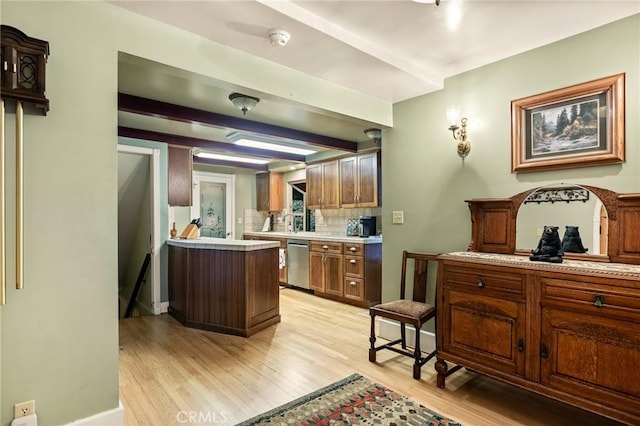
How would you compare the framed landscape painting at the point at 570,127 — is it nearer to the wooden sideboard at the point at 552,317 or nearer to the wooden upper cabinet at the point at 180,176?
the wooden sideboard at the point at 552,317

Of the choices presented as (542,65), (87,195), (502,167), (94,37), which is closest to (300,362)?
(87,195)

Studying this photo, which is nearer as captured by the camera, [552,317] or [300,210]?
[552,317]

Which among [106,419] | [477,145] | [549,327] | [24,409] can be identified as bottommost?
[106,419]

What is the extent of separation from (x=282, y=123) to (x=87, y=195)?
2.57 metres

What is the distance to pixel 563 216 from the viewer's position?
2.30 m

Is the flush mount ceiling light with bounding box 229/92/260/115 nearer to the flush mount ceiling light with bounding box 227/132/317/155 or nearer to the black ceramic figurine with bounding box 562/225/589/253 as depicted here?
the flush mount ceiling light with bounding box 227/132/317/155

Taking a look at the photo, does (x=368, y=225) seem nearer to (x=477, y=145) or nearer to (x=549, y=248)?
(x=477, y=145)

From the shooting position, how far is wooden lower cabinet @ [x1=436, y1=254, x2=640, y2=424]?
5.48 feet

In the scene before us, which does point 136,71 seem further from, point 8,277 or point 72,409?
point 72,409

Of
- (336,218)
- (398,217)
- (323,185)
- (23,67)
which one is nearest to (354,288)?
(336,218)

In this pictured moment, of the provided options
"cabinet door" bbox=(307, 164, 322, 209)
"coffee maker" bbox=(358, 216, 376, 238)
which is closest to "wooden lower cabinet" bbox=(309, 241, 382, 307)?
"coffee maker" bbox=(358, 216, 376, 238)

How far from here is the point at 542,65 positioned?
240 centimetres

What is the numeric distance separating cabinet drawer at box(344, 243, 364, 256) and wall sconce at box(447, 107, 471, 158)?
2.09 metres

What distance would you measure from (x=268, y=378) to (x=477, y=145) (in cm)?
241
